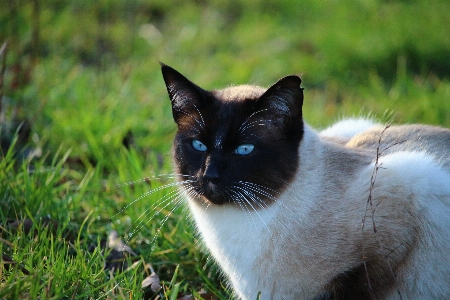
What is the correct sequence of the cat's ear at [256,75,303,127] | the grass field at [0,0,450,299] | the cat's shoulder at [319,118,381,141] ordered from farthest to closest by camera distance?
the cat's shoulder at [319,118,381,141] < the grass field at [0,0,450,299] < the cat's ear at [256,75,303,127]

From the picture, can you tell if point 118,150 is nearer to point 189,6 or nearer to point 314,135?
point 314,135

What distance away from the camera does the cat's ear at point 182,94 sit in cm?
279

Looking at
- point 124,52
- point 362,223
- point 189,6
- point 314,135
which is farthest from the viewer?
point 189,6

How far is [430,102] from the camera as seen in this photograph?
523cm

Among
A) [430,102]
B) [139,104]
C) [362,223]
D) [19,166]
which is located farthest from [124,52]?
[362,223]

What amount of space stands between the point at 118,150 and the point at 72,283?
6.79 feet

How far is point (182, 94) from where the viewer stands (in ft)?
9.41

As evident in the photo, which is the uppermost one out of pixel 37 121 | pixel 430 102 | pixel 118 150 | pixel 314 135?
pixel 314 135

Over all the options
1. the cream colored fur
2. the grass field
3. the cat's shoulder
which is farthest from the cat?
the cat's shoulder

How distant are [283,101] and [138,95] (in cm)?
308

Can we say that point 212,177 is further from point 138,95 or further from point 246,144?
point 138,95

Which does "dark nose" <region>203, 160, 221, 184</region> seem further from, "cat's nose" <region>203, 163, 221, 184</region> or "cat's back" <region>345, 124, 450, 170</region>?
"cat's back" <region>345, 124, 450, 170</region>

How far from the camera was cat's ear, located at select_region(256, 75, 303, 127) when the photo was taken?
2.58m

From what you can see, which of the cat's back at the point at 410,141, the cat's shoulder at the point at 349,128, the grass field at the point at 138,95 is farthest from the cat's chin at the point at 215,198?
the cat's shoulder at the point at 349,128
